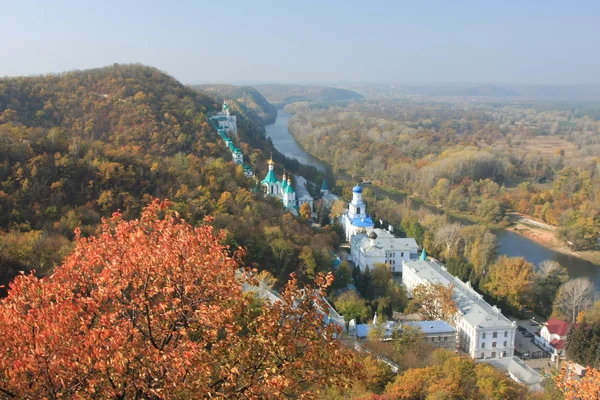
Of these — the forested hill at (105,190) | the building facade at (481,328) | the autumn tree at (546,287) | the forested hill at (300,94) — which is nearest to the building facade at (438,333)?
the building facade at (481,328)

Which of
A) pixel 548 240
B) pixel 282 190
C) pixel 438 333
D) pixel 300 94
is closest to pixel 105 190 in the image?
pixel 438 333

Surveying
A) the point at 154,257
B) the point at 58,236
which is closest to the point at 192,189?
the point at 58,236

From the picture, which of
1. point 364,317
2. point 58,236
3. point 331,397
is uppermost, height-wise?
point 58,236

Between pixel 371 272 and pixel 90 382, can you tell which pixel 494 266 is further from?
pixel 90 382

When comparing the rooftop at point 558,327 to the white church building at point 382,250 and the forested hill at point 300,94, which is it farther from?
the forested hill at point 300,94

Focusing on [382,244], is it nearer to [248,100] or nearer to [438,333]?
[438,333]

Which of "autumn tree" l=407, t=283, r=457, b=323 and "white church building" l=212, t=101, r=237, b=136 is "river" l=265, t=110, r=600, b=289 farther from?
"white church building" l=212, t=101, r=237, b=136
